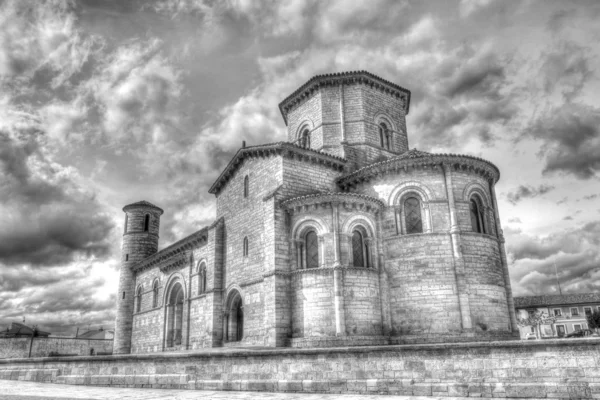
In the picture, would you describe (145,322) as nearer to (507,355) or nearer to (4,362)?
(4,362)

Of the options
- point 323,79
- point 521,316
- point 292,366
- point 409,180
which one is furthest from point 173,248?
point 521,316

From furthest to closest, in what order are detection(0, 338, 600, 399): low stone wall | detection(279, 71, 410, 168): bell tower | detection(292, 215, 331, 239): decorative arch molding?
detection(279, 71, 410, 168): bell tower
detection(292, 215, 331, 239): decorative arch molding
detection(0, 338, 600, 399): low stone wall

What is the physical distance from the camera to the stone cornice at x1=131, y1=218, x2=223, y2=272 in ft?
78.3

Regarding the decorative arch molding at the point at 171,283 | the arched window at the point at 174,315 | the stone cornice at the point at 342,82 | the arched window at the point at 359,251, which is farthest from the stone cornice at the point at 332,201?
the arched window at the point at 174,315

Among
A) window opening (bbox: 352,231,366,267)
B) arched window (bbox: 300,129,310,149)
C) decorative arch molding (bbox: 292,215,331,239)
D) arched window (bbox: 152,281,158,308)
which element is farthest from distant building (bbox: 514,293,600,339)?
decorative arch molding (bbox: 292,215,331,239)

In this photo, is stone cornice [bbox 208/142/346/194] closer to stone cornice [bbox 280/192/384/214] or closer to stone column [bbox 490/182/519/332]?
stone cornice [bbox 280/192/384/214]

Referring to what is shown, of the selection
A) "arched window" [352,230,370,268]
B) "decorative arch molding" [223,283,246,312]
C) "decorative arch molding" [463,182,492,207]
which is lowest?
"decorative arch molding" [223,283,246,312]

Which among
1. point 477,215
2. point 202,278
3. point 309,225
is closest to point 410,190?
point 477,215

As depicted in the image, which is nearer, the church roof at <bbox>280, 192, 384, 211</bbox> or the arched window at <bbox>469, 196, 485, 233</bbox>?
the church roof at <bbox>280, 192, 384, 211</bbox>

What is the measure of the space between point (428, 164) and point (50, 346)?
3730 cm

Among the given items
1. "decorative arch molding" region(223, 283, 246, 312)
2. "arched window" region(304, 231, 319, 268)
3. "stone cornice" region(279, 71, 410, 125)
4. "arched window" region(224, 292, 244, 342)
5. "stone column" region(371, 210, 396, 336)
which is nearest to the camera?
"stone column" region(371, 210, 396, 336)

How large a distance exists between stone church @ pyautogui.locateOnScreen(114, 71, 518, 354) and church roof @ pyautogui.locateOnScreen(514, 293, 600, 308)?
4412 cm

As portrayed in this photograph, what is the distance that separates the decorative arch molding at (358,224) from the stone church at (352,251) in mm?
40

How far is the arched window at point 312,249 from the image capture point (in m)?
17.0
